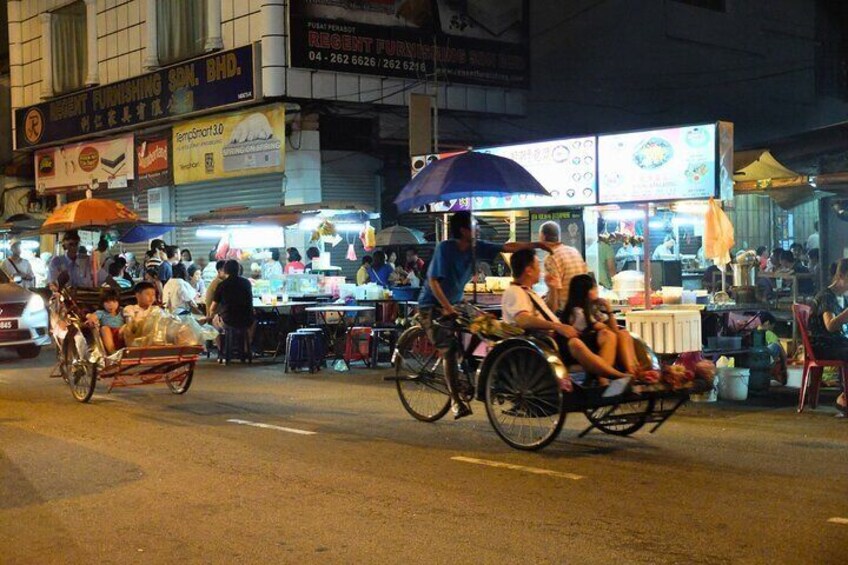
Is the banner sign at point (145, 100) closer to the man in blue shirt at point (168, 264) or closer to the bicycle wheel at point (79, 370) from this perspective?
the man in blue shirt at point (168, 264)

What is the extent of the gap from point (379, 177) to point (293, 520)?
18.7m

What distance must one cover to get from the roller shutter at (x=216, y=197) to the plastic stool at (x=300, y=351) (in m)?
7.78

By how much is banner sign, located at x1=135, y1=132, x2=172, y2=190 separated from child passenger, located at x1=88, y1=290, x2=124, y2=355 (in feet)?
45.6

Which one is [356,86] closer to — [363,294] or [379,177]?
[379,177]

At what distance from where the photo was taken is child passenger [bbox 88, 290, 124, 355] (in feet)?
41.0

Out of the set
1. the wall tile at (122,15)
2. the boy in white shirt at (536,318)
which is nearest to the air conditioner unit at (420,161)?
the boy in white shirt at (536,318)

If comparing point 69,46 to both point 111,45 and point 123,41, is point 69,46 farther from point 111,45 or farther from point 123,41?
point 123,41

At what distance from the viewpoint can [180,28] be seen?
25438 millimetres

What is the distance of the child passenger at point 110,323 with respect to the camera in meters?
12.5

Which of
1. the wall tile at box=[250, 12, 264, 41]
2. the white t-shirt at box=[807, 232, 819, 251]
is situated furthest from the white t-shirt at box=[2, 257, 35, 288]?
the white t-shirt at box=[807, 232, 819, 251]

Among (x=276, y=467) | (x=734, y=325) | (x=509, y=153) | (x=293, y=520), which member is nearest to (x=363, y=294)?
(x=509, y=153)

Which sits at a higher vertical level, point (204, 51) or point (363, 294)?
point (204, 51)

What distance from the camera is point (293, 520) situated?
6.74 metres

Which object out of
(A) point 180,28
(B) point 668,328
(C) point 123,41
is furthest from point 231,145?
→ (B) point 668,328
